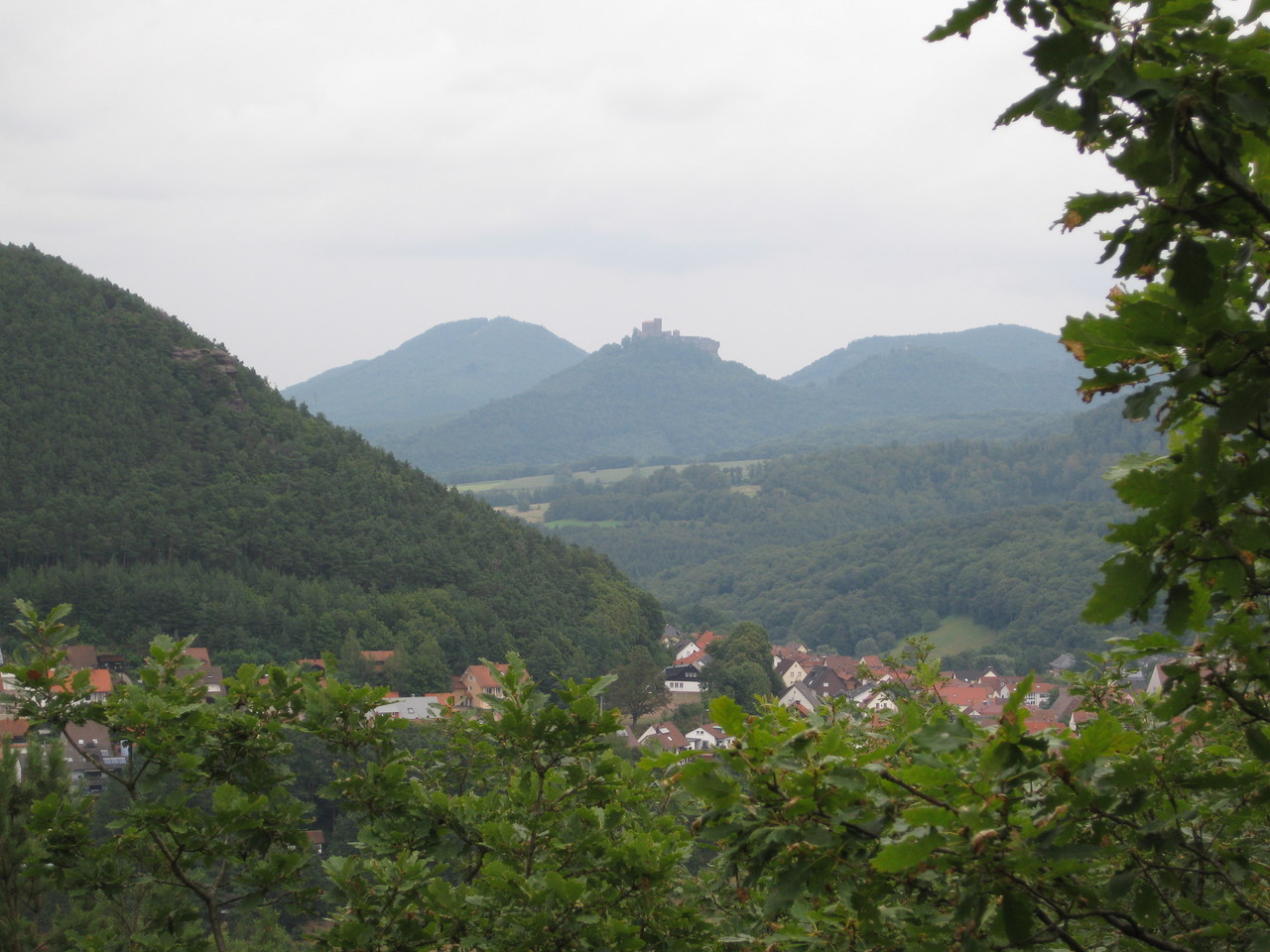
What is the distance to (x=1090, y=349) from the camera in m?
1.78

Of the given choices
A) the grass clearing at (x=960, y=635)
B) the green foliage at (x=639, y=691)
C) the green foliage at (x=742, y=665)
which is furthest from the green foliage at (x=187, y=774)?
the grass clearing at (x=960, y=635)

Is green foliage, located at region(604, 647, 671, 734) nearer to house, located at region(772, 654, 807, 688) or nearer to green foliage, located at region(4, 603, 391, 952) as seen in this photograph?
house, located at region(772, 654, 807, 688)

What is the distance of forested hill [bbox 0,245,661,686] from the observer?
5119cm

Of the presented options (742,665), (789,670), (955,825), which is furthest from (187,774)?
(789,670)

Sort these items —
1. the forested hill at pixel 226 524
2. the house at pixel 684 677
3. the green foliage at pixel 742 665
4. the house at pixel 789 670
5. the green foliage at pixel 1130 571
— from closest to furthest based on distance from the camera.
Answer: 1. the green foliage at pixel 1130 571
2. the forested hill at pixel 226 524
3. the green foliage at pixel 742 665
4. the house at pixel 684 677
5. the house at pixel 789 670

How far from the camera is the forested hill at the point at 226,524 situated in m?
51.2

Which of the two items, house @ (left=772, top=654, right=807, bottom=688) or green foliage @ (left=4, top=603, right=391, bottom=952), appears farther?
house @ (left=772, top=654, right=807, bottom=688)

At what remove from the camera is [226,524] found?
59.1 m

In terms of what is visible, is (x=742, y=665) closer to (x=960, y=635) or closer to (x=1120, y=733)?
(x=960, y=635)

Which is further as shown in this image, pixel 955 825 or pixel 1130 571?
pixel 955 825

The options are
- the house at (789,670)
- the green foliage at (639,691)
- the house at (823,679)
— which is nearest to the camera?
the green foliage at (639,691)

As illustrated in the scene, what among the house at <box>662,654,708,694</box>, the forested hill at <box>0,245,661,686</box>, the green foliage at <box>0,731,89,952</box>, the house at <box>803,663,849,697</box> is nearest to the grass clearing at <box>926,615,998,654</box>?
the house at <box>803,663,849,697</box>

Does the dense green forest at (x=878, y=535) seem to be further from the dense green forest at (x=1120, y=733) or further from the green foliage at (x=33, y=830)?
the dense green forest at (x=1120, y=733)

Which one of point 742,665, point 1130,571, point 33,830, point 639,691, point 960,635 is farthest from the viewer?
point 960,635
